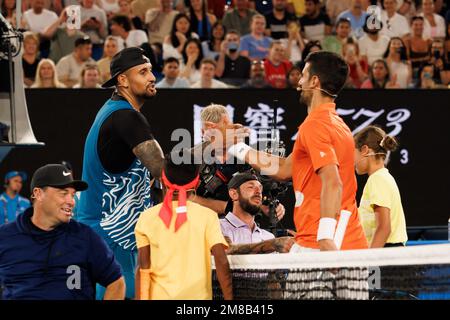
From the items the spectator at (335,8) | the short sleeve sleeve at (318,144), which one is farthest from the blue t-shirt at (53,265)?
the spectator at (335,8)

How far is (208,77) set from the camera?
1301cm

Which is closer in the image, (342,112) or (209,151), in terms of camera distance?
(209,151)

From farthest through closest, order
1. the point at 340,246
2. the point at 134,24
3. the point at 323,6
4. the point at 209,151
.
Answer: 1. the point at 323,6
2. the point at 134,24
3. the point at 209,151
4. the point at 340,246

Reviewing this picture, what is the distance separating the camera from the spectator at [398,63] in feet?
45.5

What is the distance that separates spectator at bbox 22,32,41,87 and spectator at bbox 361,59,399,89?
4401 millimetres

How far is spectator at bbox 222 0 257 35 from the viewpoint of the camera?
14312mm

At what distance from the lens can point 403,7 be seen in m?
14.9

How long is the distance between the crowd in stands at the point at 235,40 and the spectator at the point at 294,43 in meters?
0.02

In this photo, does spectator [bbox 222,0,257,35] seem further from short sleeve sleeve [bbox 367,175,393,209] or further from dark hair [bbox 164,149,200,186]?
dark hair [bbox 164,149,200,186]

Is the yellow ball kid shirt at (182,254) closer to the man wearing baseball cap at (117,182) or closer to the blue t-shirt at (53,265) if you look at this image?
the blue t-shirt at (53,265)

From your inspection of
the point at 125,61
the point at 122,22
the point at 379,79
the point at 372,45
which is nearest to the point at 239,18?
the point at 122,22

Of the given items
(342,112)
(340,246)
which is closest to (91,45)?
(342,112)
